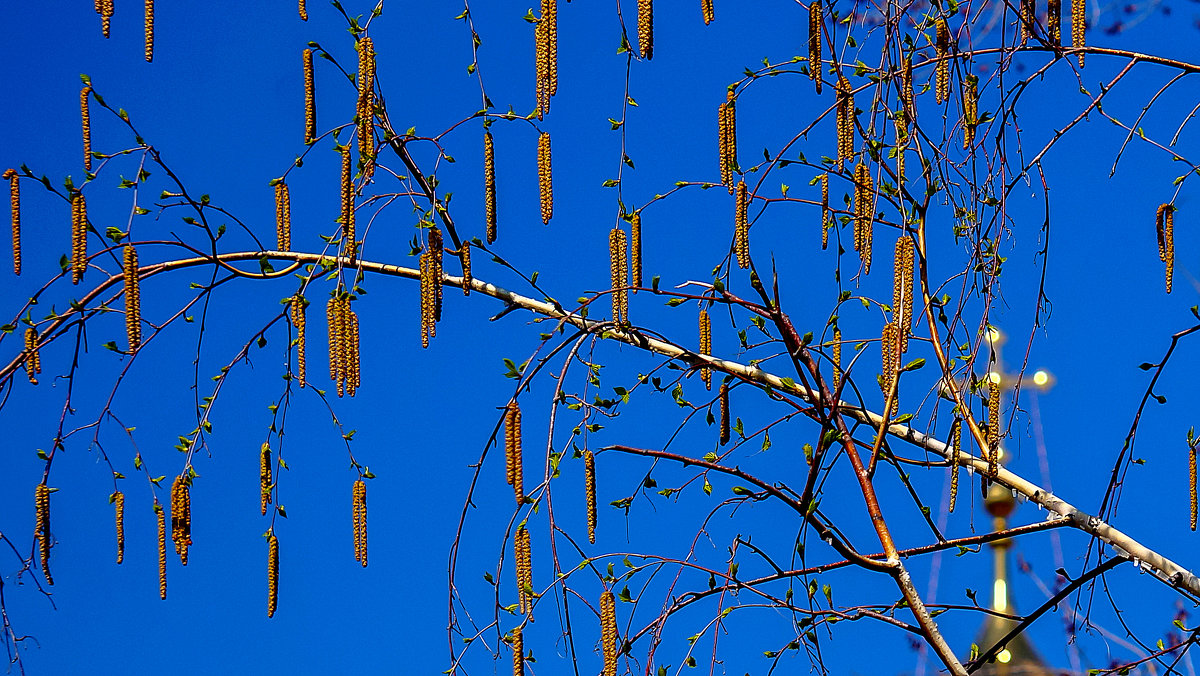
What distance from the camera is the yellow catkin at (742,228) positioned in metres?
3.70

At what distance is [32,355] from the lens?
14.2ft

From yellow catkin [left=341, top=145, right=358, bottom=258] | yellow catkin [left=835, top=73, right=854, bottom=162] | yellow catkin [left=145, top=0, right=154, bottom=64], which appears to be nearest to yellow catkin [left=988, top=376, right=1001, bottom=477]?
yellow catkin [left=835, top=73, right=854, bottom=162]

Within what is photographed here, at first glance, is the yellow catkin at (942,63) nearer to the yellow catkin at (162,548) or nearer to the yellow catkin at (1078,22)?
the yellow catkin at (1078,22)

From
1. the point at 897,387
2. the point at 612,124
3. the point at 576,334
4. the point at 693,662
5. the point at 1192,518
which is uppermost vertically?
the point at 612,124

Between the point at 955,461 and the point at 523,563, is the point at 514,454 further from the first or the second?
the point at 955,461

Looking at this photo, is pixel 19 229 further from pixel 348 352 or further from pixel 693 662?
pixel 693 662

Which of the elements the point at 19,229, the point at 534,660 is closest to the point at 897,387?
the point at 534,660

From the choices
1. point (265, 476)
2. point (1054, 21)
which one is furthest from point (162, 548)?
point (1054, 21)

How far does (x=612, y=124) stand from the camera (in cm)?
421

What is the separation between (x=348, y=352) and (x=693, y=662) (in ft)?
4.99

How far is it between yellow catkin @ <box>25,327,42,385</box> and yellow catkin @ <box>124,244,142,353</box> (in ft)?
1.91

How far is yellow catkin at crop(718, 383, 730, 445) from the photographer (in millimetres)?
4258

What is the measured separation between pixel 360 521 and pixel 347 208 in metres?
0.86

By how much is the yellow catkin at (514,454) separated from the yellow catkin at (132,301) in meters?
1.16
